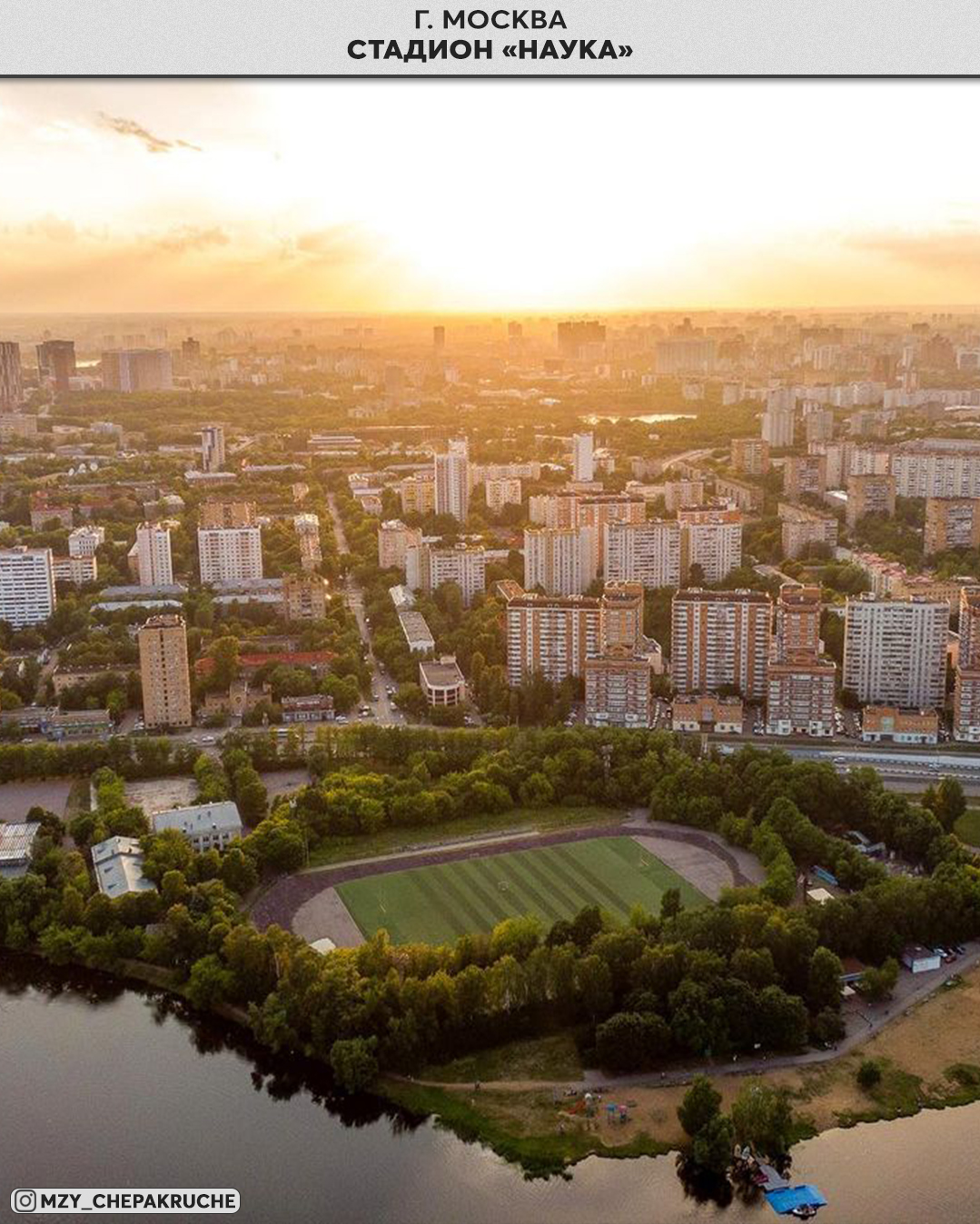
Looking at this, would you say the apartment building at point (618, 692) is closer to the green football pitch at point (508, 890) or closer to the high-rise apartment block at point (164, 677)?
the green football pitch at point (508, 890)

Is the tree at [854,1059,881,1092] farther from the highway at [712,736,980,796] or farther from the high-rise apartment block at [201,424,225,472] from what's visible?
the high-rise apartment block at [201,424,225,472]

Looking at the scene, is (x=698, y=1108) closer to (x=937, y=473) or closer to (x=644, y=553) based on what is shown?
(x=644, y=553)

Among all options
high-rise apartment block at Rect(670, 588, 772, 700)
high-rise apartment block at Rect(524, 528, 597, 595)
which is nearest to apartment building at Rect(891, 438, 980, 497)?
high-rise apartment block at Rect(524, 528, 597, 595)

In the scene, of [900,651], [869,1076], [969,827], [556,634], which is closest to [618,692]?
[556,634]

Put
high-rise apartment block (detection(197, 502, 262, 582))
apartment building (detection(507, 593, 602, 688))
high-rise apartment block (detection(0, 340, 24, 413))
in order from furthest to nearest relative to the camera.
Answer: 1. high-rise apartment block (detection(0, 340, 24, 413))
2. high-rise apartment block (detection(197, 502, 262, 582))
3. apartment building (detection(507, 593, 602, 688))

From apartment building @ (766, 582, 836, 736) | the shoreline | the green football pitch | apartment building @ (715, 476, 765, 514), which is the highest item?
apartment building @ (715, 476, 765, 514)

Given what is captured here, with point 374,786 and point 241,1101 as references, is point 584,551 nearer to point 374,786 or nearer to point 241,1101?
point 374,786
